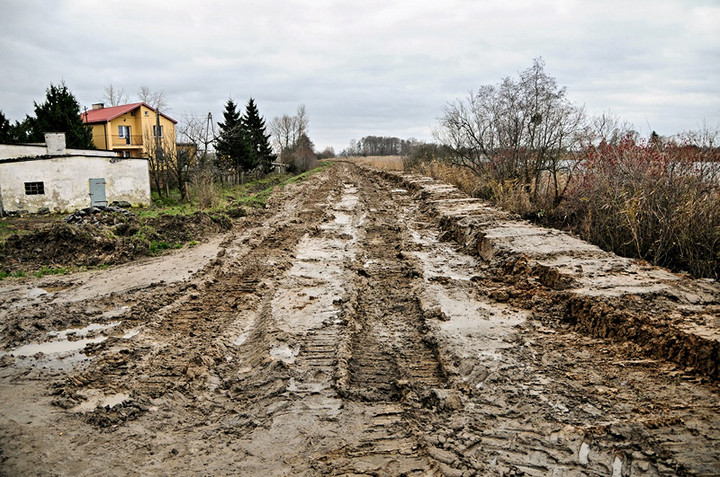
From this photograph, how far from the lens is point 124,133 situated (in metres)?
43.3

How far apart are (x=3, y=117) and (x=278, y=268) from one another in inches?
1430

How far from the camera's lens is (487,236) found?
9.26 meters

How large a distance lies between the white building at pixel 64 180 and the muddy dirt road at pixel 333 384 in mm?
13812

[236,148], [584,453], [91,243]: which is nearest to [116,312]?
[91,243]

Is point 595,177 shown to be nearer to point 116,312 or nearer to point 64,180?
point 116,312

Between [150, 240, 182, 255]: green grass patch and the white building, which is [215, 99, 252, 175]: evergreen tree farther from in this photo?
[150, 240, 182, 255]: green grass patch

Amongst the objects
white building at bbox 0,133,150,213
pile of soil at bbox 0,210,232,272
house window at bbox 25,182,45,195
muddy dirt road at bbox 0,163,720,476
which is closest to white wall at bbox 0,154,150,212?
white building at bbox 0,133,150,213

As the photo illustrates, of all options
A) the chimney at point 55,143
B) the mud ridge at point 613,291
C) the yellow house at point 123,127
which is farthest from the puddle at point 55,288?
the yellow house at point 123,127

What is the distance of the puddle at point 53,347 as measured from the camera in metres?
5.24

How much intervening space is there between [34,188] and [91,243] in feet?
38.8

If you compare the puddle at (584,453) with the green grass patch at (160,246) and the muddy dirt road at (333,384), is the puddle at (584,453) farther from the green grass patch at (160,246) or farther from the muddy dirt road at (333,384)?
the green grass patch at (160,246)

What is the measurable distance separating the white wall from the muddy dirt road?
13.8 m

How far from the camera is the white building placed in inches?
742

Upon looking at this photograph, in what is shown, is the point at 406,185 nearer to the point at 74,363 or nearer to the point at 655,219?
the point at 655,219
